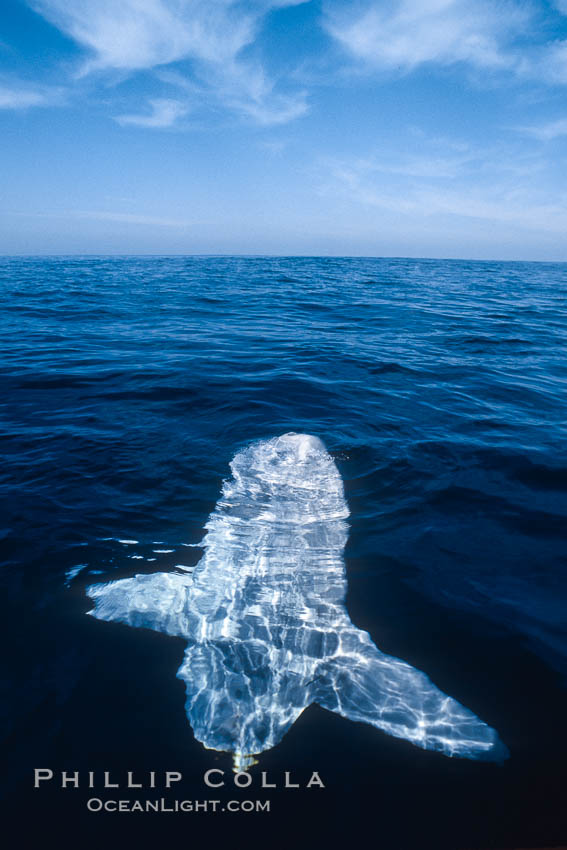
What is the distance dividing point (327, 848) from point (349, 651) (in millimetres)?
1526

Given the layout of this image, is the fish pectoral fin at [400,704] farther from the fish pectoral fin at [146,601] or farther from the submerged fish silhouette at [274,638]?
the fish pectoral fin at [146,601]

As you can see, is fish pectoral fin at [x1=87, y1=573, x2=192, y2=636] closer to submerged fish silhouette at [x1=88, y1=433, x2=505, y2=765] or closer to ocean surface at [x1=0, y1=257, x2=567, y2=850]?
submerged fish silhouette at [x1=88, y1=433, x2=505, y2=765]

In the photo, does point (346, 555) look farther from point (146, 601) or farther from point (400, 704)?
point (146, 601)

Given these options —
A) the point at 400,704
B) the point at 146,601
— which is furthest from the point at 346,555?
the point at 146,601

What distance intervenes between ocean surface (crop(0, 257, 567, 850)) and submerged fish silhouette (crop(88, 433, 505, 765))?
15 centimetres

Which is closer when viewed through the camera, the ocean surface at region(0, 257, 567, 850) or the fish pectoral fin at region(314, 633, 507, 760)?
the ocean surface at region(0, 257, 567, 850)

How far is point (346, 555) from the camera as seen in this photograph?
5496 millimetres

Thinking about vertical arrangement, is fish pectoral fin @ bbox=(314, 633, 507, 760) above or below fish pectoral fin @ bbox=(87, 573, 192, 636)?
below

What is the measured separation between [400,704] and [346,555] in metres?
1.95

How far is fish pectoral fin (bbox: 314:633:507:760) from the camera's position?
3432mm

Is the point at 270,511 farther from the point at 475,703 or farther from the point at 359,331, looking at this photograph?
the point at 359,331

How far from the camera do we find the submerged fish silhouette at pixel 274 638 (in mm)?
3570

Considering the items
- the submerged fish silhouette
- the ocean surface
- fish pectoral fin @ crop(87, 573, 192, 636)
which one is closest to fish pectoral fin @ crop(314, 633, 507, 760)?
the submerged fish silhouette

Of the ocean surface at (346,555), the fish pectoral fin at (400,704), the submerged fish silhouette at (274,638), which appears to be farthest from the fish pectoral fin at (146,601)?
the fish pectoral fin at (400,704)
